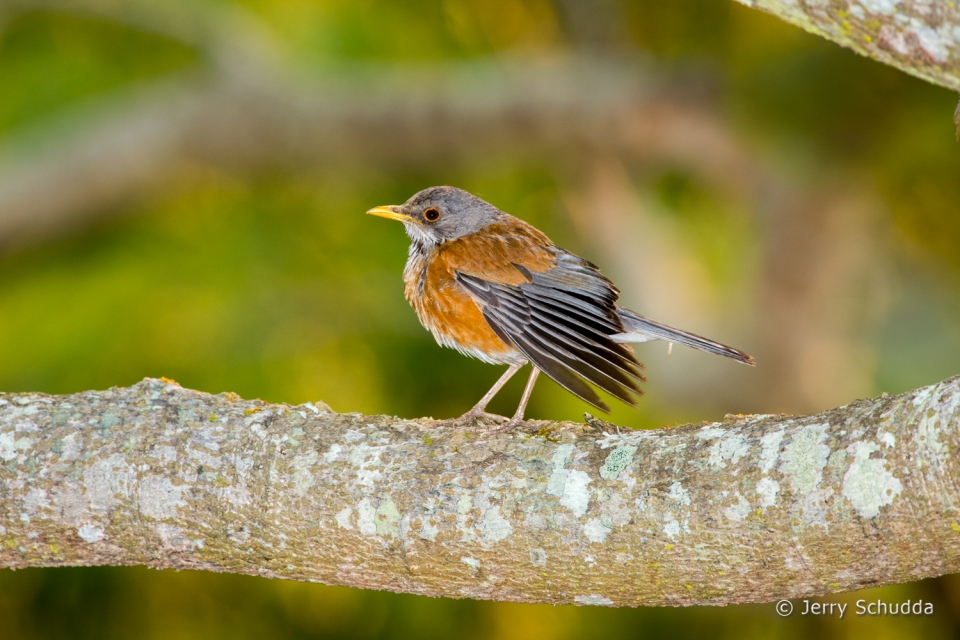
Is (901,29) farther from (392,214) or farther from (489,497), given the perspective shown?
Result: (392,214)

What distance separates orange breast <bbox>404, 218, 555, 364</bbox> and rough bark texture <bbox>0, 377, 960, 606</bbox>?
96 centimetres

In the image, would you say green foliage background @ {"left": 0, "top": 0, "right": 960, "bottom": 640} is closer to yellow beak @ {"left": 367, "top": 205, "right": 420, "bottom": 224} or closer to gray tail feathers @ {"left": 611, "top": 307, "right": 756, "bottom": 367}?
yellow beak @ {"left": 367, "top": 205, "right": 420, "bottom": 224}

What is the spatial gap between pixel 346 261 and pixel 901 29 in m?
7.36

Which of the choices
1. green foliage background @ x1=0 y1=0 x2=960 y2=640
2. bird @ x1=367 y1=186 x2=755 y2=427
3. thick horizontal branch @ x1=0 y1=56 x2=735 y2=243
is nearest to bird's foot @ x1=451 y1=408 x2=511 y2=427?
bird @ x1=367 y1=186 x2=755 y2=427

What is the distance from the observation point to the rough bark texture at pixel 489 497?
267 centimetres

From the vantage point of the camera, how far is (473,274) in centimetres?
453

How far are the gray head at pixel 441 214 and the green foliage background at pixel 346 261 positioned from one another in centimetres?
345

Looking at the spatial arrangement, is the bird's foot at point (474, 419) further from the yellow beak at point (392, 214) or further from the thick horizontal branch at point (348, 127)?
the thick horizontal branch at point (348, 127)

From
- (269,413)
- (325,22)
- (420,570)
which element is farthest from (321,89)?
(420,570)

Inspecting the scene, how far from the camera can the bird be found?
3.97 meters

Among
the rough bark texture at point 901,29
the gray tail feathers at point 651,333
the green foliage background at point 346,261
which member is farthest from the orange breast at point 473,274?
the green foliage background at point 346,261

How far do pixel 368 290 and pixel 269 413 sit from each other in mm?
5725

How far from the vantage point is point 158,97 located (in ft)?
32.4

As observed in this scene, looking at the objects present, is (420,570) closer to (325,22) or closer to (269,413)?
(269,413)
